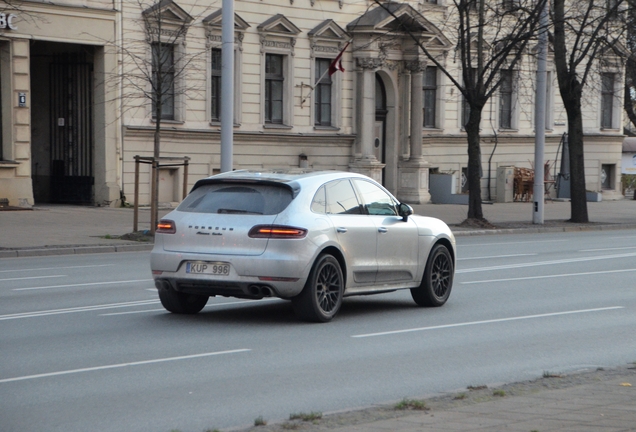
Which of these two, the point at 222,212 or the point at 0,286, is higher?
the point at 222,212

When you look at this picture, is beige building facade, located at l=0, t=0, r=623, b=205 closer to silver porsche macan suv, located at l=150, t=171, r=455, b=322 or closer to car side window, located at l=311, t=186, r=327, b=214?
silver porsche macan suv, located at l=150, t=171, r=455, b=322

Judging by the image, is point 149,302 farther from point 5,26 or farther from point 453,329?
point 5,26

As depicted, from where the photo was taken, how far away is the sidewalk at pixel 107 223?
68.1ft

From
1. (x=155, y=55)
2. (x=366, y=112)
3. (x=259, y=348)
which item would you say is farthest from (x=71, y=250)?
(x=366, y=112)

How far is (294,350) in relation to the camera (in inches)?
371

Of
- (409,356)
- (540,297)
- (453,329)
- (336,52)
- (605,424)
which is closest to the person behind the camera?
(605,424)

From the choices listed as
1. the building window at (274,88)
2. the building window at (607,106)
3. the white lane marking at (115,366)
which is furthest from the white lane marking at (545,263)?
the building window at (607,106)

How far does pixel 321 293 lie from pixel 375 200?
5.16ft

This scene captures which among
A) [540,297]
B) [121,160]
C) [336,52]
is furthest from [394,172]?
[540,297]

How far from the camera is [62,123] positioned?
3198cm

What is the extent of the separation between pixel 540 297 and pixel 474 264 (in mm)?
4881

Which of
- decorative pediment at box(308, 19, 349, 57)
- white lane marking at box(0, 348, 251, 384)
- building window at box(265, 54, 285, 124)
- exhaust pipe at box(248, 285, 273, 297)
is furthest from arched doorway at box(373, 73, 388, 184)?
white lane marking at box(0, 348, 251, 384)

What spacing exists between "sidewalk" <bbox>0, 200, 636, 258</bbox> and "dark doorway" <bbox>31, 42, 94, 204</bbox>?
121 centimetres

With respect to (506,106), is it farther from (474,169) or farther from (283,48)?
(474,169)
